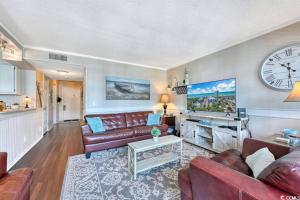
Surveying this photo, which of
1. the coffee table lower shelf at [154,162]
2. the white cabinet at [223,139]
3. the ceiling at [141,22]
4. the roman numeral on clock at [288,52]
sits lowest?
the coffee table lower shelf at [154,162]

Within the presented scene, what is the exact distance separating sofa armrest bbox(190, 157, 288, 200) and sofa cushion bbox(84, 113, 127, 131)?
8.74 ft

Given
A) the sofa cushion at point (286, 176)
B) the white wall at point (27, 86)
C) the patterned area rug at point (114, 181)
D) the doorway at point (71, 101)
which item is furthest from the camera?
the doorway at point (71, 101)

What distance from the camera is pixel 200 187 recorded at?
1090 millimetres

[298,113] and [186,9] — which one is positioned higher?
[186,9]

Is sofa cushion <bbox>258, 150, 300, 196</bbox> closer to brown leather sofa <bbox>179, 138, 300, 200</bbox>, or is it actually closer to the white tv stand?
brown leather sofa <bbox>179, 138, 300, 200</bbox>

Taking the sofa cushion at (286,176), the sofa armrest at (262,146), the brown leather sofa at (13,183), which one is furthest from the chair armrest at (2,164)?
the sofa armrest at (262,146)

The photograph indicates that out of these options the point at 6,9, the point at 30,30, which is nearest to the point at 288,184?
the point at 6,9

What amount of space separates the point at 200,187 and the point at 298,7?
2717mm

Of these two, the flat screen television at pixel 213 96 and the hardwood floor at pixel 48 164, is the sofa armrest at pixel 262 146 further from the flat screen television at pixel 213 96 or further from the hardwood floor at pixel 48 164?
the hardwood floor at pixel 48 164

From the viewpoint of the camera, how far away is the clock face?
212 cm

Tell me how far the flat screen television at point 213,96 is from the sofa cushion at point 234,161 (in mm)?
1518

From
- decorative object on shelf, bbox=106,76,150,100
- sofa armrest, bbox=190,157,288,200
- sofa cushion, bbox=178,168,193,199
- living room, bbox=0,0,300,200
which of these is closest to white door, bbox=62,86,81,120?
living room, bbox=0,0,300,200

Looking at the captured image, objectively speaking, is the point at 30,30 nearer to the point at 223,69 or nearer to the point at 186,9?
the point at 186,9

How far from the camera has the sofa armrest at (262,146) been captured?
1545 mm
